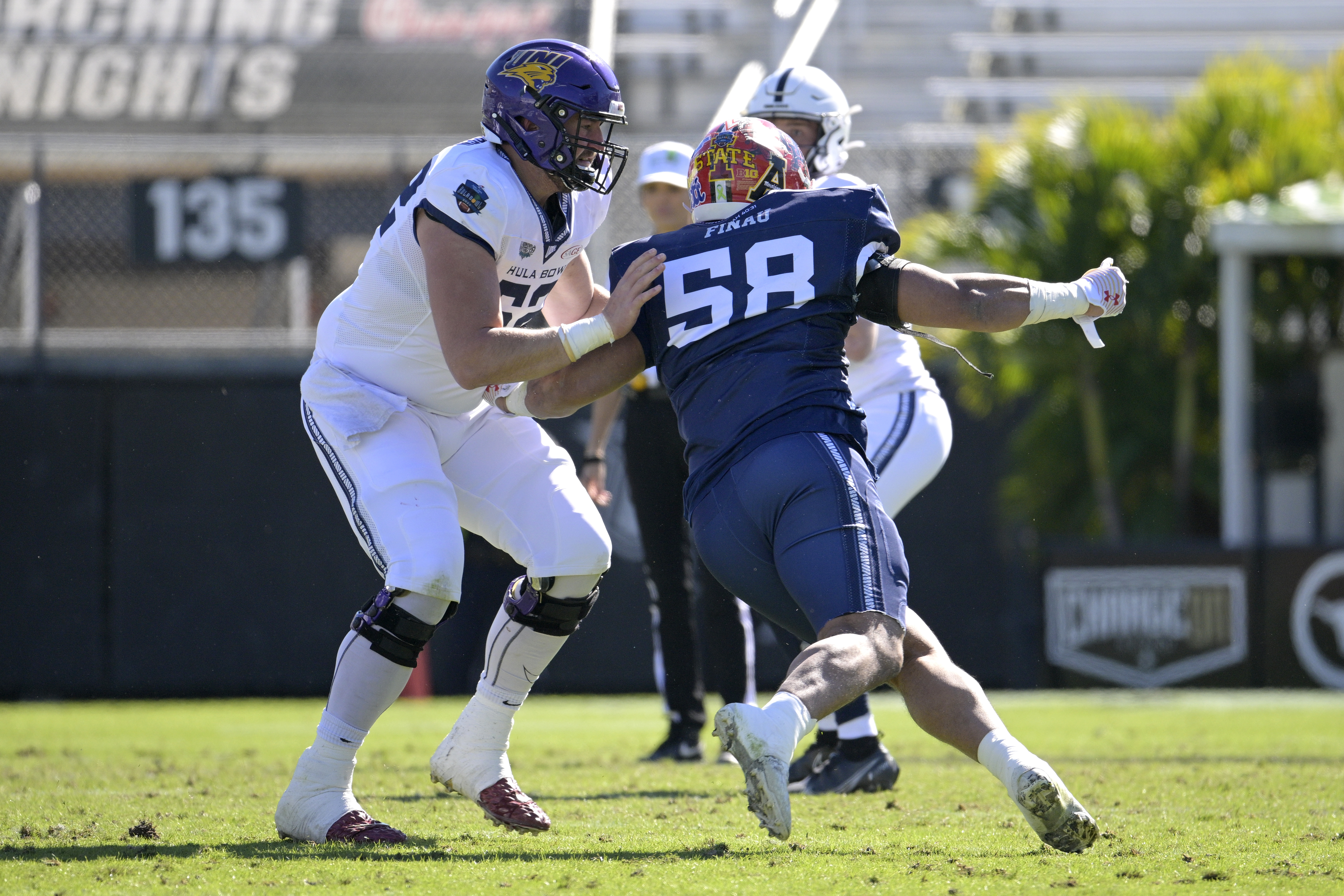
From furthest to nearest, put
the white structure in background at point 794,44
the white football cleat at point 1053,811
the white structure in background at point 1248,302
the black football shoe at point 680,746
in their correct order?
the white structure in background at point 1248,302 → the white structure in background at point 794,44 → the black football shoe at point 680,746 → the white football cleat at point 1053,811

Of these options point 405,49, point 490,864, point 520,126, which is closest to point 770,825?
point 490,864

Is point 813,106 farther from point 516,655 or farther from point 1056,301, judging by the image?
point 516,655

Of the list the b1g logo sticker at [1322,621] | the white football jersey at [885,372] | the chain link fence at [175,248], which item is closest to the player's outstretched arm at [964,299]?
the white football jersey at [885,372]

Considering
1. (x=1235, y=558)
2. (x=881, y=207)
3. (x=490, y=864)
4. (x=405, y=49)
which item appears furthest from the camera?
(x=405, y=49)

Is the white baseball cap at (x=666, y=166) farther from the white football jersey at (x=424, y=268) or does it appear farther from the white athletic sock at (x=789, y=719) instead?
the white athletic sock at (x=789, y=719)

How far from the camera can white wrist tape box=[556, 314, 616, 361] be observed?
353cm

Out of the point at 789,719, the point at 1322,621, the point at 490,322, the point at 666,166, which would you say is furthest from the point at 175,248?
the point at 789,719

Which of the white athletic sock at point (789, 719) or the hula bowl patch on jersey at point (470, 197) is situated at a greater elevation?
the hula bowl patch on jersey at point (470, 197)

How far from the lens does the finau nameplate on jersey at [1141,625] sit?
910 centimetres

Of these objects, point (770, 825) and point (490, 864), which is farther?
point (490, 864)

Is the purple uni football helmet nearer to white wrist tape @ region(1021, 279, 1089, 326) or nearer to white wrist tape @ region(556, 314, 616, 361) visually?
white wrist tape @ region(556, 314, 616, 361)

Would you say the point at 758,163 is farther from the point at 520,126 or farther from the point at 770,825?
the point at 770,825

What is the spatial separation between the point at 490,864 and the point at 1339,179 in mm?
10062

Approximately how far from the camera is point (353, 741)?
12.3 feet
